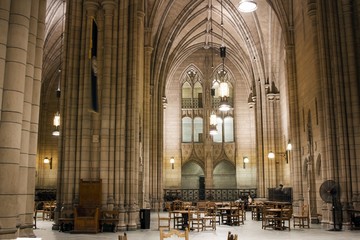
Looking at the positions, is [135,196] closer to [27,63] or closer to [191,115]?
[27,63]

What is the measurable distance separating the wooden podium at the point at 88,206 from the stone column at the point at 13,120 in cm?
762

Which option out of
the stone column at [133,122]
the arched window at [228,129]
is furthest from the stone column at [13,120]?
the arched window at [228,129]

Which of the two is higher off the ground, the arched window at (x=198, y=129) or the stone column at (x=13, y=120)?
the arched window at (x=198, y=129)

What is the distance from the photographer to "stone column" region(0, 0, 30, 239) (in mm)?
6895

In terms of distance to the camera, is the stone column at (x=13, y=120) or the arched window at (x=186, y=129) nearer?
the stone column at (x=13, y=120)

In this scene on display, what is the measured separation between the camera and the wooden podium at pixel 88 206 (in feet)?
50.2

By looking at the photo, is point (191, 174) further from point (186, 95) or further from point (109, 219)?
point (109, 219)

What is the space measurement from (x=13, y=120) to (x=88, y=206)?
9322 mm

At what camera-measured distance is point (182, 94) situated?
4469cm

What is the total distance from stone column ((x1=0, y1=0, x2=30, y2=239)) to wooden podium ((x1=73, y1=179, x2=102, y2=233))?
7.62 metres

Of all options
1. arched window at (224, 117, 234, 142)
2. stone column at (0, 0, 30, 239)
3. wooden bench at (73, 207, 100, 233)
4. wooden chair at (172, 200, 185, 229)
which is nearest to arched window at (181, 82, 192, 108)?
arched window at (224, 117, 234, 142)

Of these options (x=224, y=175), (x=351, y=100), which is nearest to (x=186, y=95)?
(x=224, y=175)

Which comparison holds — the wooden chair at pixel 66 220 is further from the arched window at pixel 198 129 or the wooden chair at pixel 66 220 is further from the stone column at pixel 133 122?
the arched window at pixel 198 129

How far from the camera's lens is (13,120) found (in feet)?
23.6
